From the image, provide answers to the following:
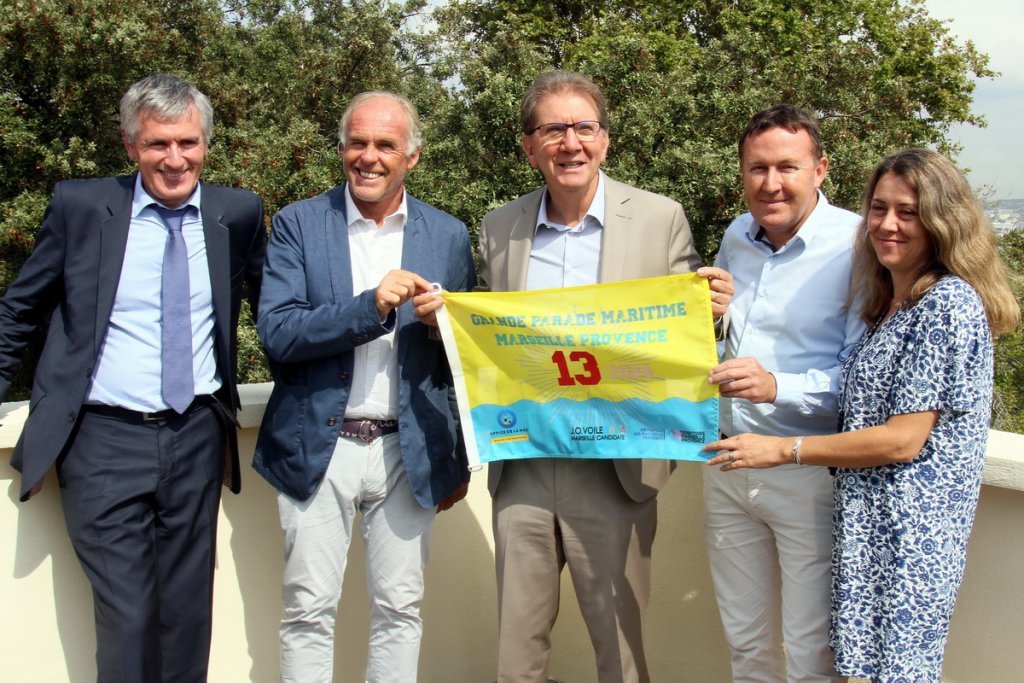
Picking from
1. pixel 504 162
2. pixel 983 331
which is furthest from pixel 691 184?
pixel 983 331

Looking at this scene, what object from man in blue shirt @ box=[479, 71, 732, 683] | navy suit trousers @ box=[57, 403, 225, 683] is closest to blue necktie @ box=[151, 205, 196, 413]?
navy suit trousers @ box=[57, 403, 225, 683]

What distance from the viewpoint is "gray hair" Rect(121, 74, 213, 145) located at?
319 centimetres

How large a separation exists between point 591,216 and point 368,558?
1.49m

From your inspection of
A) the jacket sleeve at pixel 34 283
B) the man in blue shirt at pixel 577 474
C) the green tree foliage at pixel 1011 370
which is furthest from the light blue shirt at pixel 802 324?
the green tree foliage at pixel 1011 370

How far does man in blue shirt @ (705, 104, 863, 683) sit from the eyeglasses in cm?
52

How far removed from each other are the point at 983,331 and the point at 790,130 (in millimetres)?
955

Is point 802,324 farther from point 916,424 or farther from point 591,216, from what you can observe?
point 591,216

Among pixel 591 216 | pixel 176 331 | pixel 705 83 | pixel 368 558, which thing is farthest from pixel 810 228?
pixel 705 83

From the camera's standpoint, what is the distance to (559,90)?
332 cm

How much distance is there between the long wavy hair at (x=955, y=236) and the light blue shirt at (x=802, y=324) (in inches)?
16.0

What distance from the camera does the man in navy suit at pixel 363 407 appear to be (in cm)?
323

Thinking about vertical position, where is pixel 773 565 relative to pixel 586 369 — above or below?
below

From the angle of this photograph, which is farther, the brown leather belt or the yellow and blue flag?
the brown leather belt

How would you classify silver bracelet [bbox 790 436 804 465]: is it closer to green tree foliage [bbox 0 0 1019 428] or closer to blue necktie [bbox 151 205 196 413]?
blue necktie [bbox 151 205 196 413]
